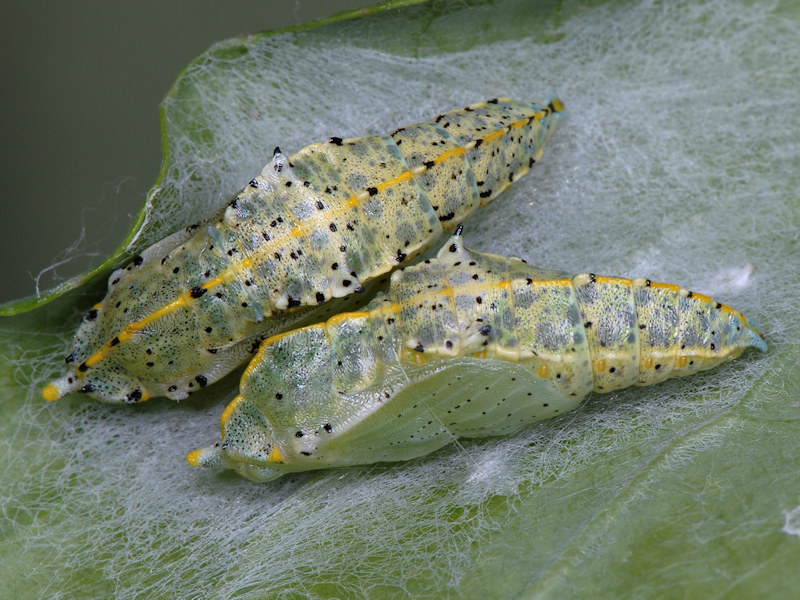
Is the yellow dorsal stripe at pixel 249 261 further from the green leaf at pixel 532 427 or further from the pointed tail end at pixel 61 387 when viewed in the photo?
the green leaf at pixel 532 427

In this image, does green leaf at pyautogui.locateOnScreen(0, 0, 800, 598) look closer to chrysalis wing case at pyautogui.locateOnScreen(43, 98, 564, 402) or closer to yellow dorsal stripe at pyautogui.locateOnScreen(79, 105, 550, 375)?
chrysalis wing case at pyautogui.locateOnScreen(43, 98, 564, 402)

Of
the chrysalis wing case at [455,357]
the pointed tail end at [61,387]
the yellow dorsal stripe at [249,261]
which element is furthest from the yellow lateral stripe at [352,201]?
the pointed tail end at [61,387]

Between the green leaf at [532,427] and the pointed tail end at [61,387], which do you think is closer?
the green leaf at [532,427]

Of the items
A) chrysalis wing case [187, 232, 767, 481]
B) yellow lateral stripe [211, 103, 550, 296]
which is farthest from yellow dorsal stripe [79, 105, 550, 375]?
chrysalis wing case [187, 232, 767, 481]

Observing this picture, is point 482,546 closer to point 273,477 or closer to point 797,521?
point 273,477

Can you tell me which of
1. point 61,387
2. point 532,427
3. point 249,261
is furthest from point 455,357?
point 61,387

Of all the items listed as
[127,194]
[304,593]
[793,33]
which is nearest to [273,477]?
[304,593]
